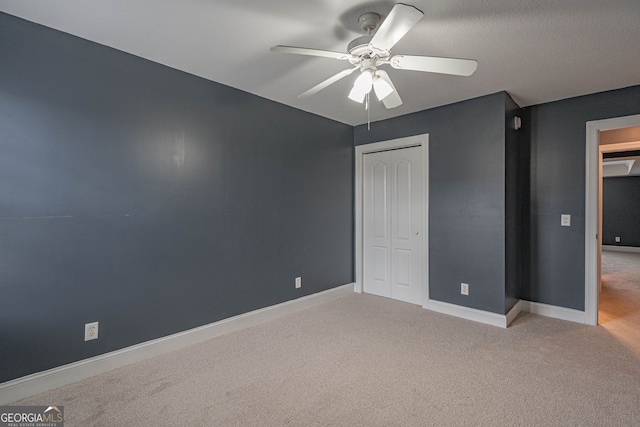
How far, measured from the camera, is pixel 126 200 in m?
2.38

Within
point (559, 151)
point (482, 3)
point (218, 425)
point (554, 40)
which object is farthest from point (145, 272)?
point (559, 151)

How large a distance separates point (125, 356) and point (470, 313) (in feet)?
10.8

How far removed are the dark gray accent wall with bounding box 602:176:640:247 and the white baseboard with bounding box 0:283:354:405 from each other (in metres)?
9.72

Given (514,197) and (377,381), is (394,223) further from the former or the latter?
(377,381)

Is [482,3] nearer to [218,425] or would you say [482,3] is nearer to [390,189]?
[390,189]

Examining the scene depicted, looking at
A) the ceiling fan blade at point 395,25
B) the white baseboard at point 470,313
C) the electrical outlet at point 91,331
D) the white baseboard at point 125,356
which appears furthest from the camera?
the white baseboard at point 470,313

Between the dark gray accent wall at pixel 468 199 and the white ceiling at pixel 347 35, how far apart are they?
19.2 inches

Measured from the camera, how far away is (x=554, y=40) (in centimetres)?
213

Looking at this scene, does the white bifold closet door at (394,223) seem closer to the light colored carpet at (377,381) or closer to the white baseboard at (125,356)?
the light colored carpet at (377,381)

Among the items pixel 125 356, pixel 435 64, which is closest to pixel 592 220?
pixel 435 64

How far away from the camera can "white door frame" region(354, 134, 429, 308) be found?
372 cm

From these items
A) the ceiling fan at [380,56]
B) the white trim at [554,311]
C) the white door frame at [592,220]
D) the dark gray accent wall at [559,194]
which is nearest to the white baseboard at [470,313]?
the white trim at [554,311]

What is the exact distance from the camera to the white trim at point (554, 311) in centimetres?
323

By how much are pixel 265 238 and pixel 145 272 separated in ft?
3.93
